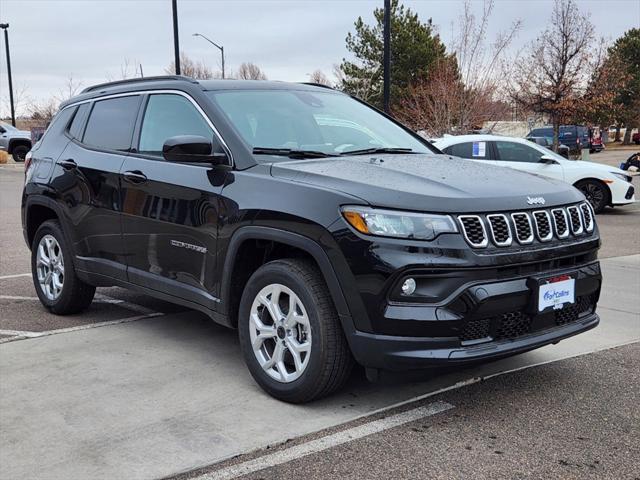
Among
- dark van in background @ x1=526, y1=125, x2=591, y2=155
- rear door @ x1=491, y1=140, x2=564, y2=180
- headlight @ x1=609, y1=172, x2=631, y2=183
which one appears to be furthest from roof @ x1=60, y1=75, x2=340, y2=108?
dark van in background @ x1=526, y1=125, x2=591, y2=155

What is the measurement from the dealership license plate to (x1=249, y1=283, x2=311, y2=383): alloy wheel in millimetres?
1197

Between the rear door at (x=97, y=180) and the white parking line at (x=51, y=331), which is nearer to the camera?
the rear door at (x=97, y=180)

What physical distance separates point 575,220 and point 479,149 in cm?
972

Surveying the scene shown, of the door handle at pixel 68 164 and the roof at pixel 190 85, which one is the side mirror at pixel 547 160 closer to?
the roof at pixel 190 85

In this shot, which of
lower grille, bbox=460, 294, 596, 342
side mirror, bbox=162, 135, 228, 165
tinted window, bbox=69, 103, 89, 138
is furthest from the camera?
tinted window, bbox=69, 103, 89, 138

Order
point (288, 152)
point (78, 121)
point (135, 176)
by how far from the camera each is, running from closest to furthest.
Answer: point (288, 152) < point (135, 176) < point (78, 121)

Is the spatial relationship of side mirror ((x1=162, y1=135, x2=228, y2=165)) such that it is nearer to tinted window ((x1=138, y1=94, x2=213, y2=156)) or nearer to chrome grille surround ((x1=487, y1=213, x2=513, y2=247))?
tinted window ((x1=138, y1=94, x2=213, y2=156))

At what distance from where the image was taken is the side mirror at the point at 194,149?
4.16m

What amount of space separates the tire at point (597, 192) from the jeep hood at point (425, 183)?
1025cm

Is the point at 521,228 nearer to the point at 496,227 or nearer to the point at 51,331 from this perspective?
the point at 496,227

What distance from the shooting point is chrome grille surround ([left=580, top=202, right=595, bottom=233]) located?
160 inches

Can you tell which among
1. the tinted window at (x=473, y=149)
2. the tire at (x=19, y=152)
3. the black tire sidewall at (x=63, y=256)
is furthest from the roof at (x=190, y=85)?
the tire at (x=19, y=152)

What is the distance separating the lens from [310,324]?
3699 millimetres

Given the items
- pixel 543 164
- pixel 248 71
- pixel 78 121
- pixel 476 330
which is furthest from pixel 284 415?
pixel 248 71
